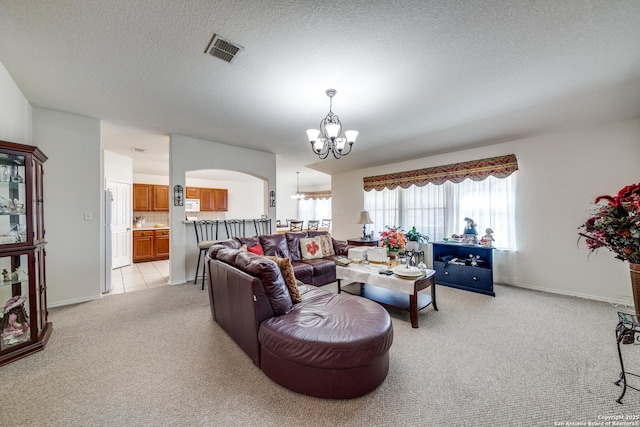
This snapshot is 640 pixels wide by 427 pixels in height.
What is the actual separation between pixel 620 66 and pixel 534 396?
3.11 m

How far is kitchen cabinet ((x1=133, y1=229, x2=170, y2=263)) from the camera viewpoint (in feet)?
20.4

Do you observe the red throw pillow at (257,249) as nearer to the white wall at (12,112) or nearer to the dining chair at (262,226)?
the dining chair at (262,226)

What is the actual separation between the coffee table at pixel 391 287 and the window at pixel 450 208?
6.81 ft

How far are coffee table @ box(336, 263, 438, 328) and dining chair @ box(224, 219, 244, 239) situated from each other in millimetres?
2685

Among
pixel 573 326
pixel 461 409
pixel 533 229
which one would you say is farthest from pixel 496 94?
pixel 461 409

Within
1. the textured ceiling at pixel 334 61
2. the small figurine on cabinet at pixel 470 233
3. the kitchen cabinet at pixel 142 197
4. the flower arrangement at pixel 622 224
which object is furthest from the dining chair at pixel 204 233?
the flower arrangement at pixel 622 224

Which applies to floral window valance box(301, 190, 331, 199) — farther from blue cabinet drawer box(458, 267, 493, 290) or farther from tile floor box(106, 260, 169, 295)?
blue cabinet drawer box(458, 267, 493, 290)

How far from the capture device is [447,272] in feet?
13.4

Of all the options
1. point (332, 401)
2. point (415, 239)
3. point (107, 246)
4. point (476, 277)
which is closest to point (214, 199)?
point (107, 246)

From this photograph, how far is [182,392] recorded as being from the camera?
1.69 metres

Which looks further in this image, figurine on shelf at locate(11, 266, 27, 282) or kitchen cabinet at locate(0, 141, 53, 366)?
figurine on shelf at locate(11, 266, 27, 282)

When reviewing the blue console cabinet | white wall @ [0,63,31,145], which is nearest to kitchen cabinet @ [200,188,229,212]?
→ white wall @ [0,63,31,145]

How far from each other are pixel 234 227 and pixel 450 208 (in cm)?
442

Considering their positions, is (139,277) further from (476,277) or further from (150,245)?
(476,277)
